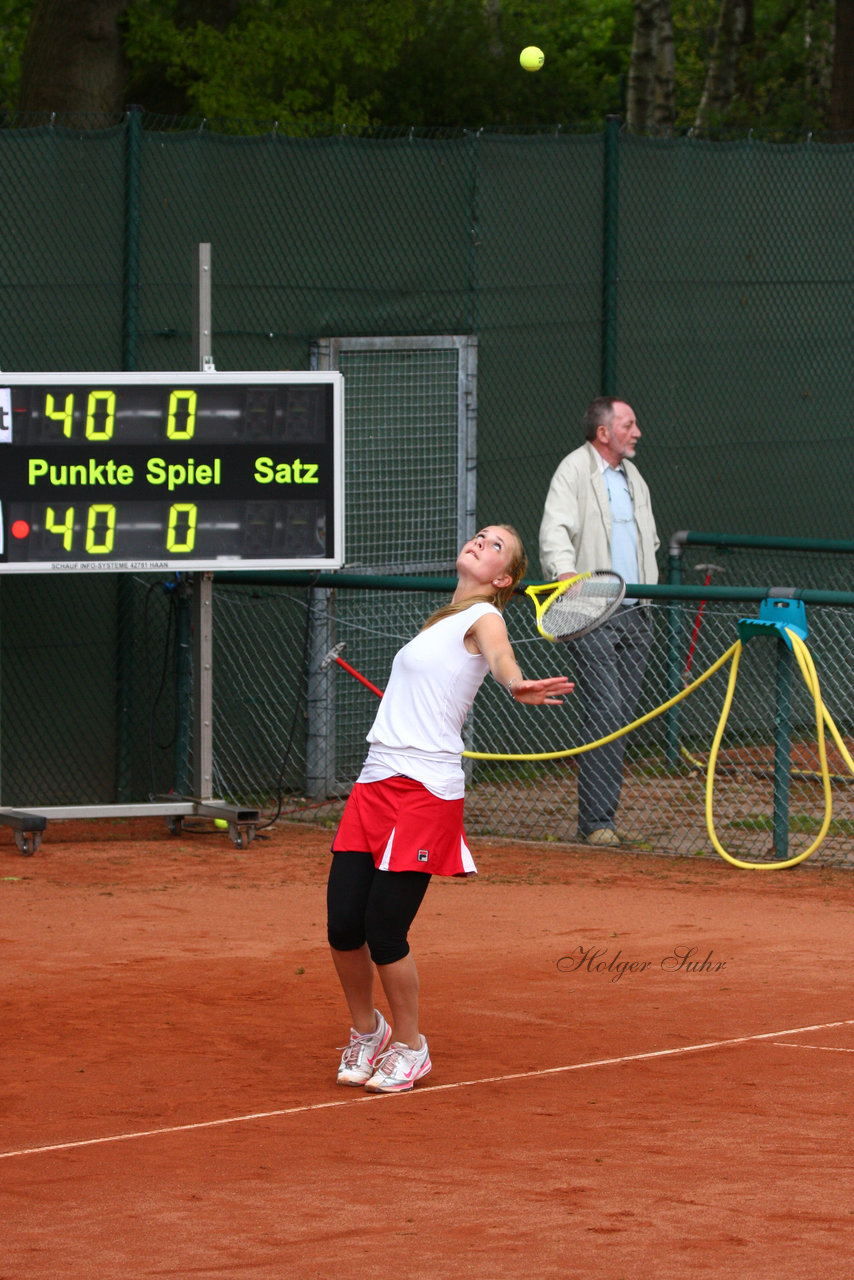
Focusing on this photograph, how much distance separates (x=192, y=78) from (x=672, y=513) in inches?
318

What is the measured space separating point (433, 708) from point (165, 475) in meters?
3.86

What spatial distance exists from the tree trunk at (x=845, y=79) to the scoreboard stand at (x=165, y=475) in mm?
11547

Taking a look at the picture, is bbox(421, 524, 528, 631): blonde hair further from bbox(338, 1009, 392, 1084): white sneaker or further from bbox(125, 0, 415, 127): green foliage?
bbox(125, 0, 415, 127): green foliage

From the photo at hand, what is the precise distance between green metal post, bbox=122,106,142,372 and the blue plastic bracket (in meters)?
3.49

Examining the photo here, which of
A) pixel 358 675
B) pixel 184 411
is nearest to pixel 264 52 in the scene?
pixel 358 675

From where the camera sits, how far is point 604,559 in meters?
9.95

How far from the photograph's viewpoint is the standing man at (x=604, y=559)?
9.88 m

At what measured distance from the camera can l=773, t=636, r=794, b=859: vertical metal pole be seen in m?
9.34

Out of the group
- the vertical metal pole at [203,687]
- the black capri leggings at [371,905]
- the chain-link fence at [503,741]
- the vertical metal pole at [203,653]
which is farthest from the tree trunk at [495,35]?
the black capri leggings at [371,905]

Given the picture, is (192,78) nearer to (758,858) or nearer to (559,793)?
(559,793)

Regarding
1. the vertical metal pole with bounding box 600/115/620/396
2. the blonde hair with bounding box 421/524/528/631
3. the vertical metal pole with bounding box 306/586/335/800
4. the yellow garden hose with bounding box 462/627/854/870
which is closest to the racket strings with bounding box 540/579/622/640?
the blonde hair with bounding box 421/524/528/631

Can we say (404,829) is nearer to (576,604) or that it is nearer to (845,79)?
(576,604)

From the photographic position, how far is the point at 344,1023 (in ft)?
21.9

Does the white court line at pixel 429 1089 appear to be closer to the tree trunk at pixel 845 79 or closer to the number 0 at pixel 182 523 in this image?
the number 0 at pixel 182 523
